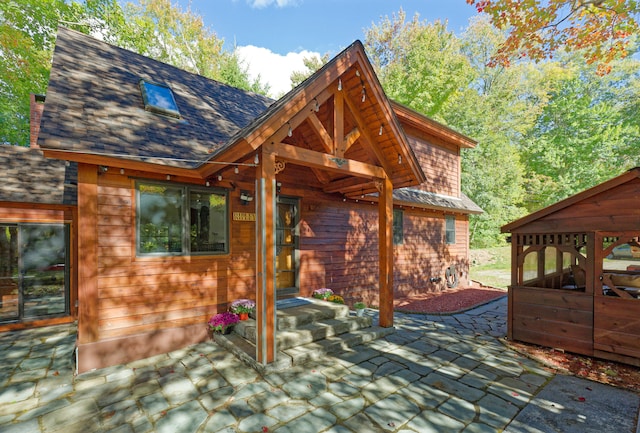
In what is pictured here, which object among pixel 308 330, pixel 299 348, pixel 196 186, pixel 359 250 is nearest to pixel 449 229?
pixel 359 250

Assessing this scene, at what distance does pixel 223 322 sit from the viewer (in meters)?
5.19

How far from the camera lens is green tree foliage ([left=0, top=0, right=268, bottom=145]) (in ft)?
47.0

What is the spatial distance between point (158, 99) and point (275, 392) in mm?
5987

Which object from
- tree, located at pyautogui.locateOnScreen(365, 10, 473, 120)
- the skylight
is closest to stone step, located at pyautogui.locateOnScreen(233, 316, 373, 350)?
the skylight

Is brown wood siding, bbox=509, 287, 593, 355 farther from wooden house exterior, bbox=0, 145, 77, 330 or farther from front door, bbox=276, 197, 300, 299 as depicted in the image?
wooden house exterior, bbox=0, 145, 77, 330

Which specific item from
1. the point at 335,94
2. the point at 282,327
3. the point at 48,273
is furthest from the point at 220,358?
the point at 48,273

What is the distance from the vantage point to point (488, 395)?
351 cm

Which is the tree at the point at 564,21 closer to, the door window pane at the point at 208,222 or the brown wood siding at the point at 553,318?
the brown wood siding at the point at 553,318

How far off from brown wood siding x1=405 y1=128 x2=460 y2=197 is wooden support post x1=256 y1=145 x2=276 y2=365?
7.99 metres

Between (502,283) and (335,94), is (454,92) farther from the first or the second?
(335,94)

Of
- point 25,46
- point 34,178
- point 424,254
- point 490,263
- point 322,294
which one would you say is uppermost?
point 25,46

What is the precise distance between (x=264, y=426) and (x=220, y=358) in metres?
1.94

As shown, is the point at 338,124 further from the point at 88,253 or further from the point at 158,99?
the point at 88,253

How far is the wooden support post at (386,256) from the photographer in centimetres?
568
